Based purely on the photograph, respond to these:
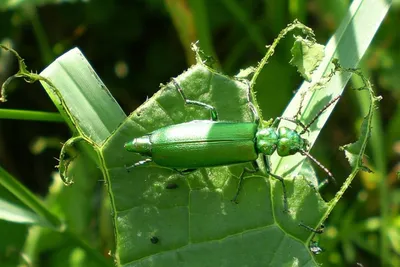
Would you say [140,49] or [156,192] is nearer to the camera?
[156,192]

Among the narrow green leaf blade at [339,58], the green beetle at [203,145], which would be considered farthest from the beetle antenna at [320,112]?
the green beetle at [203,145]

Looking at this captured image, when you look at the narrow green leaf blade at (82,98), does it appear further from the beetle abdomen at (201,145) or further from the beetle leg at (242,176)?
the beetle leg at (242,176)

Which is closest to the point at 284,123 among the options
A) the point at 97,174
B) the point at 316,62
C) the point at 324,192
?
the point at 316,62

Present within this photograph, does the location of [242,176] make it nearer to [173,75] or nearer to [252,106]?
[252,106]

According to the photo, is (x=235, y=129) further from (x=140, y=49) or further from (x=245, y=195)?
(x=140, y=49)

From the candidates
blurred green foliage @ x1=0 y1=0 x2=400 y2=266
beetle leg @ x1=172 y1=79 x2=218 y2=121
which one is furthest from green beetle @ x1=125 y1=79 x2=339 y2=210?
blurred green foliage @ x1=0 y1=0 x2=400 y2=266

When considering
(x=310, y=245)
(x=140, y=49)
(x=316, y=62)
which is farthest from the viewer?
(x=140, y=49)

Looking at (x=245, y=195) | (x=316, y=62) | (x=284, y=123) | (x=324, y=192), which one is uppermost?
(x=316, y=62)
